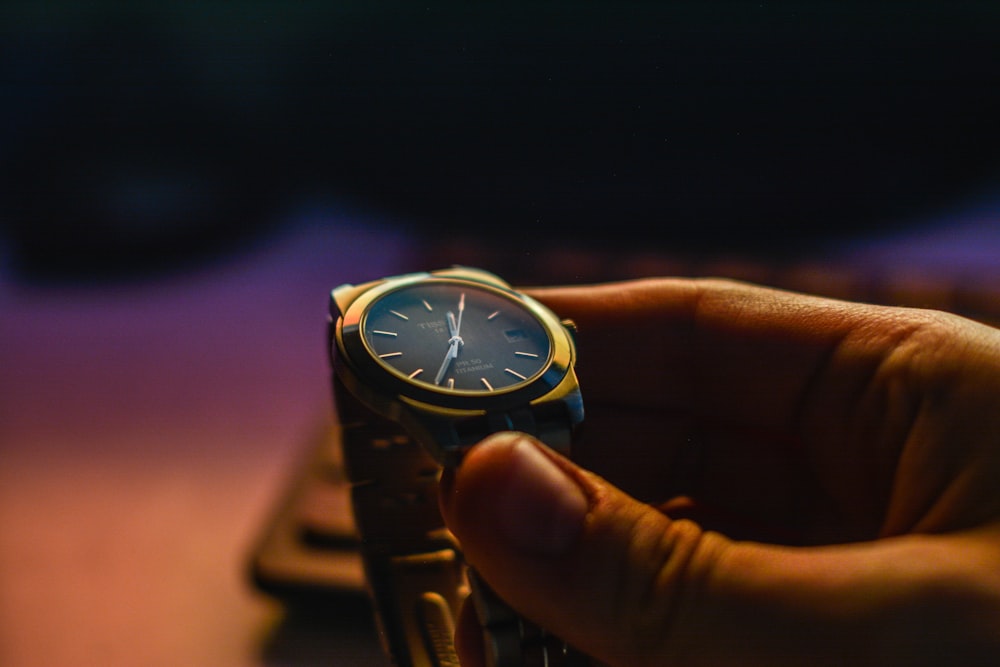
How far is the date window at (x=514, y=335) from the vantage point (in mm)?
672

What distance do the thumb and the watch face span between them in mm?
122

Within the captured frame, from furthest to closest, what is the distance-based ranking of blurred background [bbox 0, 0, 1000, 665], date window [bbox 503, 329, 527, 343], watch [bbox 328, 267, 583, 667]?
blurred background [bbox 0, 0, 1000, 665] < date window [bbox 503, 329, 527, 343] < watch [bbox 328, 267, 583, 667]

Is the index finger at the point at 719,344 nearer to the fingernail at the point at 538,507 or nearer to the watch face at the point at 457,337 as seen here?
the watch face at the point at 457,337

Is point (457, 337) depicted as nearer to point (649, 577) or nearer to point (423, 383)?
point (423, 383)

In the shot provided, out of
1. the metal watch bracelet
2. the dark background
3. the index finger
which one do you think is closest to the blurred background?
the dark background

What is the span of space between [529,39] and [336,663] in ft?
2.68

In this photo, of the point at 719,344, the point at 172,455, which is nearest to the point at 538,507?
the point at 719,344

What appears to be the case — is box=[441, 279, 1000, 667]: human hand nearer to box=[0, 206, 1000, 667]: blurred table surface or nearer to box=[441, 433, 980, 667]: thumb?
box=[441, 433, 980, 667]: thumb

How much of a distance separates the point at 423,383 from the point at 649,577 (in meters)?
0.22

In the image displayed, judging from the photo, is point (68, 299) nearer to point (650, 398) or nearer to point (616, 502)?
point (650, 398)

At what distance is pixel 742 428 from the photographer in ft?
2.57

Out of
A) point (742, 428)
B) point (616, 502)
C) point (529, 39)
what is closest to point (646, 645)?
point (616, 502)

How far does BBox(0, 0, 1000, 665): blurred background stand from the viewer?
1037 mm

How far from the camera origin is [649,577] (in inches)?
17.8
